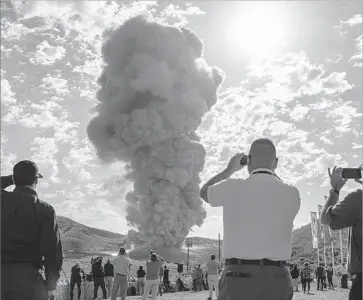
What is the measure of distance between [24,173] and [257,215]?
206 cm

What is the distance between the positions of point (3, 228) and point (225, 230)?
180 cm

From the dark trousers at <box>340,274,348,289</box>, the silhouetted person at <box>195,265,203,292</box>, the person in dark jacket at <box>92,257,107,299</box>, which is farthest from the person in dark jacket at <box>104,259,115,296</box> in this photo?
the dark trousers at <box>340,274,348,289</box>

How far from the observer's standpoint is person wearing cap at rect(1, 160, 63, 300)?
152 inches

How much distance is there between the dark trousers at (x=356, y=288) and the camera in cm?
368

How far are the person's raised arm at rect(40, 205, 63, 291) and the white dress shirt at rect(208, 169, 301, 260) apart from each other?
1361mm

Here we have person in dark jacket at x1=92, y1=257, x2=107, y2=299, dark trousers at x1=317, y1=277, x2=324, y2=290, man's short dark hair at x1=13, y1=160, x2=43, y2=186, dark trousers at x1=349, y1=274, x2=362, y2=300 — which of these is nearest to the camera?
dark trousers at x1=349, y1=274, x2=362, y2=300

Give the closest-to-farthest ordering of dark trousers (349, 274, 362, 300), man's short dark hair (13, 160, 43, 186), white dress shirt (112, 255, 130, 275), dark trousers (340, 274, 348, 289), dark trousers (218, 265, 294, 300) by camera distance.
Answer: dark trousers (218, 265, 294, 300)
dark trousers (349, 274, 362, 300)
man's short dark hair (13, 160, 43, 186)
white dress shirt (112, 255, 130, 275)
dark trousers (340, 274, 348, 289)

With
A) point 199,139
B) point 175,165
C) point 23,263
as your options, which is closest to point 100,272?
point 23,263

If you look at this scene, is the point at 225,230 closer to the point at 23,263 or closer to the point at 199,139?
the point at 23,263

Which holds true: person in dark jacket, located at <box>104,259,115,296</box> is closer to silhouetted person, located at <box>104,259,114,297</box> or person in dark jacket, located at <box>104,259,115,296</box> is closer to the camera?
silhouetted person, located at <box>104,259,114,297</box>

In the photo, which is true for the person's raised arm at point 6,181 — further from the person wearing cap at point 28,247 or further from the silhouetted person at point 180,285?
Result: the silhouetted person at point 180,285

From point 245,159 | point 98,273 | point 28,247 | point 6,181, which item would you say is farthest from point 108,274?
point 245,159

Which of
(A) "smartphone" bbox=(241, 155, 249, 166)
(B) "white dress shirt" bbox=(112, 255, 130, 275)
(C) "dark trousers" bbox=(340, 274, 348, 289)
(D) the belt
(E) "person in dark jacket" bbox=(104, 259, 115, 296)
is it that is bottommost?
(C) "dark trousers" bbox=(340, 274, 348, 289)

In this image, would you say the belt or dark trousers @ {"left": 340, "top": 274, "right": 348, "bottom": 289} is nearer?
the belt
